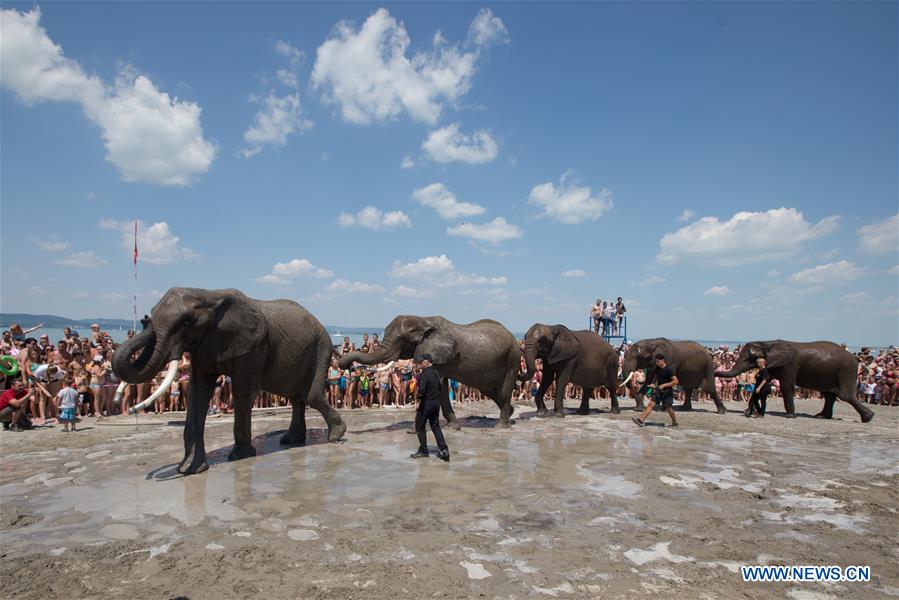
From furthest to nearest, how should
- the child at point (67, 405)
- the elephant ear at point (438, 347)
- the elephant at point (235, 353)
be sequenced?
1. the elephant ear at point (438, 347)
2. the child at point (67, 405)
3. the elephant at point (235, 353)

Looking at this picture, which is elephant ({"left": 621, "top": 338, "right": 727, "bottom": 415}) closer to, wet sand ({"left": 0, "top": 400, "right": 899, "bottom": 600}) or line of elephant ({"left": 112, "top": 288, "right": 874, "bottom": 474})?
line of elephant ({"left": 112, "top": 288, "right": 874, "bottom": 474})

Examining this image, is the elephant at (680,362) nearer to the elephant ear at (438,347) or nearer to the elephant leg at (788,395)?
the elephant leg at (788,395)

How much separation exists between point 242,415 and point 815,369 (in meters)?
15.2

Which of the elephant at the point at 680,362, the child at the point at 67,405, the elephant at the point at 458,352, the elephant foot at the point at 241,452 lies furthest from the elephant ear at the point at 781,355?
the child at the point at 67,405

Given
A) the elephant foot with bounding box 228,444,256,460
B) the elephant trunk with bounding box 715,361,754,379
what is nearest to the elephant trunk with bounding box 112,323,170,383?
the elephant foot with bounding box 228,444,256,460

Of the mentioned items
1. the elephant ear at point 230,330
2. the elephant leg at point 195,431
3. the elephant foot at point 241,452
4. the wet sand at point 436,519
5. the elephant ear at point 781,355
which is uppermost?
the elephant ear at point 230,330

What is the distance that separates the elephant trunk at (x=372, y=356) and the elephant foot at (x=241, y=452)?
105 inches

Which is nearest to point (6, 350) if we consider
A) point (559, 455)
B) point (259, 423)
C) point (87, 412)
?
point (87, 412)

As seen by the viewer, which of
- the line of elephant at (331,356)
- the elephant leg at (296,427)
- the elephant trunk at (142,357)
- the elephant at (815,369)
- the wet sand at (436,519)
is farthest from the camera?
the elephant at (815,369)

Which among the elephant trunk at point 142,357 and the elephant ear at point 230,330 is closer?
the elephant trunk at point 142,357

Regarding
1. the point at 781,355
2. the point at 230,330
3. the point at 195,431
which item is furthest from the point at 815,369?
the point at 195,431

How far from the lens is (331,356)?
9.71m

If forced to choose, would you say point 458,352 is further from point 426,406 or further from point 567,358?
point 567,358

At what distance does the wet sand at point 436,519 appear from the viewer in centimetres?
428
